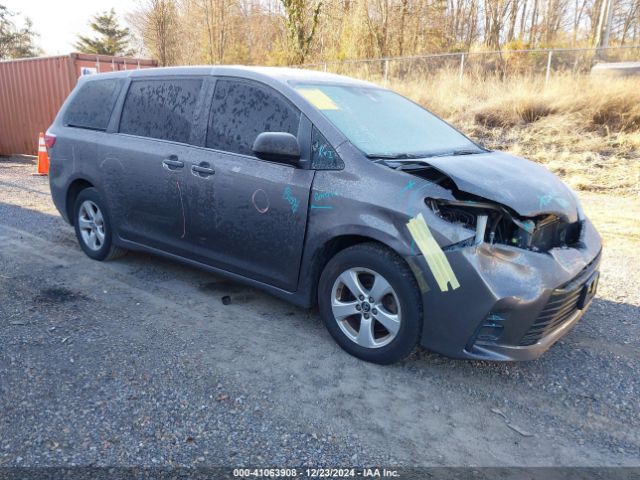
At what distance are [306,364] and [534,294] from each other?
1.42 meters

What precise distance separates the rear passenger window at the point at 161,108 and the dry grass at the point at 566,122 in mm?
7067

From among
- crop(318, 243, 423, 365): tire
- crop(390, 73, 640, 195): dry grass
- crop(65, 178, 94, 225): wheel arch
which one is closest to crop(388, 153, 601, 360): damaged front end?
crop(318, 243, 423, 365): tire

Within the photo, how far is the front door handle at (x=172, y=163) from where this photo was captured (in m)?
3.96

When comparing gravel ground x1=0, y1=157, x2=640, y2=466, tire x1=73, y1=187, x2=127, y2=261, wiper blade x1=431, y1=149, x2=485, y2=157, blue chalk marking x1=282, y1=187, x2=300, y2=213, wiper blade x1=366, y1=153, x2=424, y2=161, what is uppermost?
wiper blade x1=366, y1=153, x2=424, y2=161

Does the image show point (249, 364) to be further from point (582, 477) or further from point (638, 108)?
point (638, 108)

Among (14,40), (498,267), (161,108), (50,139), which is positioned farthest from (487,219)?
(14,40)

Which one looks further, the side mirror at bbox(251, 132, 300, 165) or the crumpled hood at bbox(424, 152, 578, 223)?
the side mirror at bbox(251, 132, 300, 165)

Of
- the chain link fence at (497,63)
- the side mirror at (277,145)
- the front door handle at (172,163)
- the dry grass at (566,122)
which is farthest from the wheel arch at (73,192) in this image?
the chain link fence at (497,63)

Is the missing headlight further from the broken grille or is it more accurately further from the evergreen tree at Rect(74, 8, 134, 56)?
the evergreen tree at Rect(74, 8, 134, 56)

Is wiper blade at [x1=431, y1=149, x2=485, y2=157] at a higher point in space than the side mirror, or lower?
lower

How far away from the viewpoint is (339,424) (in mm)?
2625

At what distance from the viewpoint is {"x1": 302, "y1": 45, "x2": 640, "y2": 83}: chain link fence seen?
13266 millimetres

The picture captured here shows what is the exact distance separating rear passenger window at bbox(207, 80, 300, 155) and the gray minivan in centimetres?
1

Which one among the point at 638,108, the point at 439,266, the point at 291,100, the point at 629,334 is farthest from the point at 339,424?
the point at 638,108
